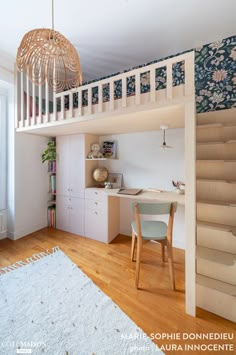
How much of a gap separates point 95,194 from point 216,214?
1755 mm

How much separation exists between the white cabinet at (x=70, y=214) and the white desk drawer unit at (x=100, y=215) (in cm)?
14

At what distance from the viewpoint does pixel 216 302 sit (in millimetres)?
1471

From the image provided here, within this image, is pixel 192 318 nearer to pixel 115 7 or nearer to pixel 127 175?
pixel 127 175

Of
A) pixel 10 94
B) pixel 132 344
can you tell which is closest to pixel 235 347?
pixel 132 344

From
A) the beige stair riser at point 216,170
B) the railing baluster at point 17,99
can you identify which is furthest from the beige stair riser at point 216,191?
the railing baluster at point 17,99

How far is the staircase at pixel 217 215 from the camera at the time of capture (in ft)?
4.85

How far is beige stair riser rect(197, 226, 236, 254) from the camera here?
1600mm

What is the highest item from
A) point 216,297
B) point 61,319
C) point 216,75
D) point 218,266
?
point 216,75

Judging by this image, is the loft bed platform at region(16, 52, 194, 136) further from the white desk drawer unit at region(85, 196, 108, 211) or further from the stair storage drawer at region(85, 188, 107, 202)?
the white desk drawer unit at region(85, 196, 108, 211)

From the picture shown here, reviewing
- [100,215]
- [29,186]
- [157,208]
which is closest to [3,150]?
[29,186]

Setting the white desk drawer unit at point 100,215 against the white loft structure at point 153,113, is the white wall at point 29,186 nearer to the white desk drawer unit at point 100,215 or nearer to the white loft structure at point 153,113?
the white loft structure at point 153,113

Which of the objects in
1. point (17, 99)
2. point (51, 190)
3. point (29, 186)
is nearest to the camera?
point (17, 99)

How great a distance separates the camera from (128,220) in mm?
3086

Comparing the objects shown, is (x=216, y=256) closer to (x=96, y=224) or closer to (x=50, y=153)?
(x=96, y=224)
